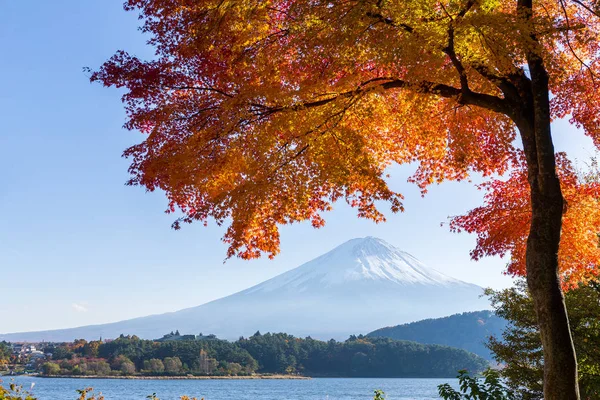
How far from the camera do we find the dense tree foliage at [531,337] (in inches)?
393

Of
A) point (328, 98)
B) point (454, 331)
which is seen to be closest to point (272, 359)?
point (454, 331)

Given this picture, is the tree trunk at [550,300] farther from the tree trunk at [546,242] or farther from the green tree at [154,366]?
the green tree at [154,366]

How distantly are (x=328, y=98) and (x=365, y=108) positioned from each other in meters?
0.67

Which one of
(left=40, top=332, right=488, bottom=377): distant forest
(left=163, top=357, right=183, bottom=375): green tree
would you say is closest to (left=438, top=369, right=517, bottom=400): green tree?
(left=40, top=332, right=488, bottom=377): distant forest

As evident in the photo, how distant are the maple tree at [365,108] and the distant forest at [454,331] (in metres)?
103

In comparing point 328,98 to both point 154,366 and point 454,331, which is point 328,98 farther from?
point 454,331

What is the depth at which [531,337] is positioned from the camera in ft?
39.8

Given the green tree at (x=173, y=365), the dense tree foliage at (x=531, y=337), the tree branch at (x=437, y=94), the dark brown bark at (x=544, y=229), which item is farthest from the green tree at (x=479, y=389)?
the green tree at (x=173, y=365)

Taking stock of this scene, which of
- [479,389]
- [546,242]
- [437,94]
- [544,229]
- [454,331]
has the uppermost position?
[437,94]

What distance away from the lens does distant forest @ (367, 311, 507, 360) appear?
11069cm

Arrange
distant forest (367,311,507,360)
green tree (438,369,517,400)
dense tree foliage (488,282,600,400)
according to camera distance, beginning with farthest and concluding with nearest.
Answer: distant forest (367,311,507,360), dense tree foliage (488,282,600,400), green tree (438,369,517,400)

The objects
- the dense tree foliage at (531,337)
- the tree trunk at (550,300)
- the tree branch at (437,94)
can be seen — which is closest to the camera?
the tree trunk at (550,300)

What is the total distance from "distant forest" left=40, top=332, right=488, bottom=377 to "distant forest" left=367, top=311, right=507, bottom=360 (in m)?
26.9

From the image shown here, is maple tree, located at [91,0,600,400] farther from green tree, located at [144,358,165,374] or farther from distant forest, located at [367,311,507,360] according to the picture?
distant forest, located at [367,311,507,360]
